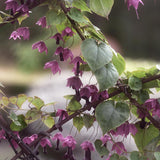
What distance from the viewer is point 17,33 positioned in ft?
1.28

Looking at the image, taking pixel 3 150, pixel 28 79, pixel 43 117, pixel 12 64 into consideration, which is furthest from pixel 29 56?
pixel 43 117

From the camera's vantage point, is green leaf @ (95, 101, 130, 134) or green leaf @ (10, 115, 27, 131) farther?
green leaf @ (10, 115, 27, 131)

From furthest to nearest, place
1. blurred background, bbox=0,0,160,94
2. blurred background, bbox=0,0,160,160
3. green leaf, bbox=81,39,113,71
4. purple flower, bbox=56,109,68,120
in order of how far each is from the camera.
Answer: blurred background, bbox=0,0,160,94 < blurred background, bbox=0,0,160,160 < purple flower, bbox=56,109,68,120 < green leaf, bbox=81,39,113,71

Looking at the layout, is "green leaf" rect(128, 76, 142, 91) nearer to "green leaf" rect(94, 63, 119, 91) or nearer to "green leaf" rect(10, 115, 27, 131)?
"green leaf" rect(94, 63, 119, 91)

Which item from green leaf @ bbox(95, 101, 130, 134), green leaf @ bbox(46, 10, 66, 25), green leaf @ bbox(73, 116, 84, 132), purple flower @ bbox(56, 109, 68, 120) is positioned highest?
green leaf @ bbox(46, 10, 66, 25)

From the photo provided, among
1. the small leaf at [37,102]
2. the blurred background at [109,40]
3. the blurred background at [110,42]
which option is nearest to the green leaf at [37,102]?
the small leaf at [37,102]

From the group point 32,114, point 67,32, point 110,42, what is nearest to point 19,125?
point 32,114

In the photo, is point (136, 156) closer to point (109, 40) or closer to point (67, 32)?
point (67, 32)

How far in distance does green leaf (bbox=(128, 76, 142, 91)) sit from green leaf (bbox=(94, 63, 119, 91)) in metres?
0.05

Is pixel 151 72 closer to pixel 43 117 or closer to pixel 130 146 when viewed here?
pixel 43 117

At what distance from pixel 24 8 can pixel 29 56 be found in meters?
1.86

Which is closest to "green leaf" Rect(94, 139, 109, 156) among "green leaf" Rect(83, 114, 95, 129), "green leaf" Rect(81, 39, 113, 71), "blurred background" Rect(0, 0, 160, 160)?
"green leaf" Rect(83, 114, 95, 129)

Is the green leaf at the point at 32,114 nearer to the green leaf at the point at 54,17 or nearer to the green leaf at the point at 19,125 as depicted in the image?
the green leaf at the point at 19,125

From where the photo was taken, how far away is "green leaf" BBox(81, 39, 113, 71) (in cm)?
29
